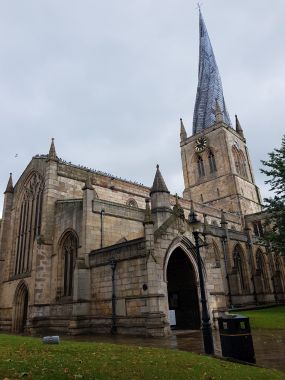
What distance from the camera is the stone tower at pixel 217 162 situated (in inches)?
2188

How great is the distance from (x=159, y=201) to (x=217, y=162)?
40.3m

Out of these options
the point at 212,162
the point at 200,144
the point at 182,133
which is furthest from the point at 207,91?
the point at 212,162

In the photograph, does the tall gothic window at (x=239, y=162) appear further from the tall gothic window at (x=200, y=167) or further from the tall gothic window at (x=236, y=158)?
the tall gothic window at (x=200, y=167)

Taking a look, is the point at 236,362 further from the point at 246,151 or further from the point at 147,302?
the point at 246,151

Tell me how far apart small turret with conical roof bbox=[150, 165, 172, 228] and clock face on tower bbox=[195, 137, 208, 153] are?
4185 cm

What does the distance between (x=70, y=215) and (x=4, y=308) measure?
1103 centimetres

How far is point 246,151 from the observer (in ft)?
208

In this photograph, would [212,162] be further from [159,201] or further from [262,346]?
[262,346]

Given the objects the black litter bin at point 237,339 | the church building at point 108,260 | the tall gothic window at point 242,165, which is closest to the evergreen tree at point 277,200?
the church building at point 108,260

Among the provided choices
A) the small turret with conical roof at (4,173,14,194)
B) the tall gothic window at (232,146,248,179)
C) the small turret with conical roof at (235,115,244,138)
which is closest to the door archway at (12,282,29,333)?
the small turret with conical roof at (4,173,14,194)

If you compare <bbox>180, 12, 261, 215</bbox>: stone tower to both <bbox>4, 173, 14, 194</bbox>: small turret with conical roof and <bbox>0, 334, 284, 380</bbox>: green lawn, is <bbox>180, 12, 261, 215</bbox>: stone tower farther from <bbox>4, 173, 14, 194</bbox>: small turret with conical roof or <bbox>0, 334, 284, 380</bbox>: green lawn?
<bbox>0, 334, 284, 380</bbox>: green lawn

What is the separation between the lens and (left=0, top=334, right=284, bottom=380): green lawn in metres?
6.82

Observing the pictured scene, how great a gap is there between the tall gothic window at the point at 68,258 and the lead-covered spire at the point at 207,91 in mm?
46348

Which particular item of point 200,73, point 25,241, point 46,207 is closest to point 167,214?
point 46,207
